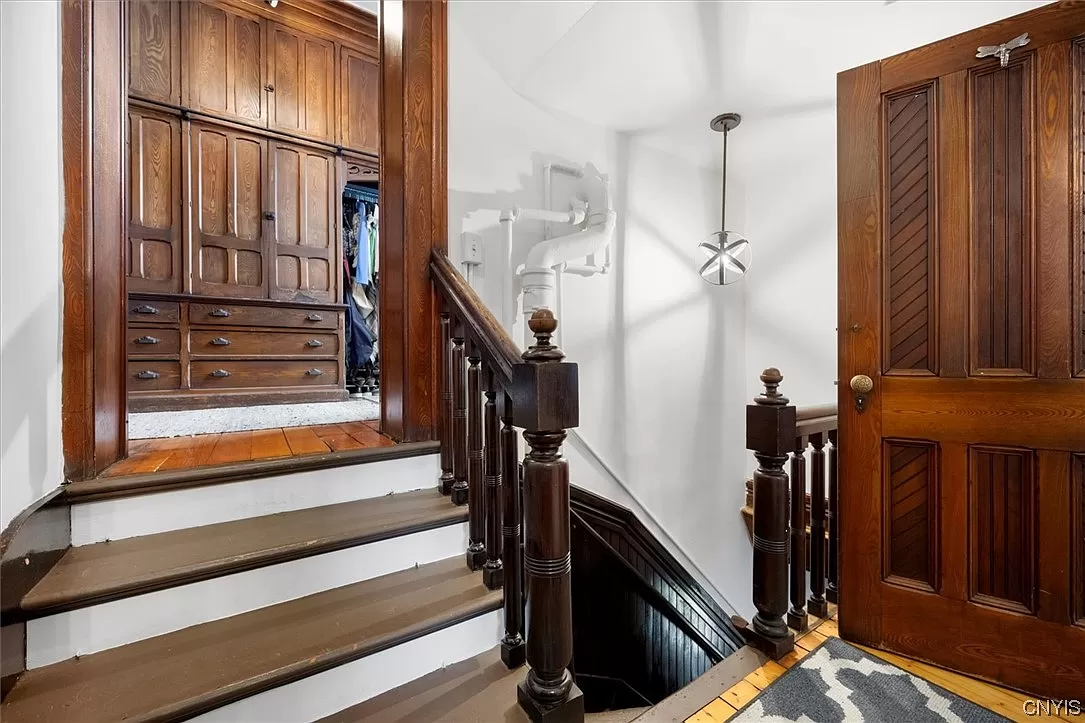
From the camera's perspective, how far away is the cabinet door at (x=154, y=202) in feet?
8.72

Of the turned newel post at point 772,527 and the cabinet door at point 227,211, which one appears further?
the cabinet door at point 227,211

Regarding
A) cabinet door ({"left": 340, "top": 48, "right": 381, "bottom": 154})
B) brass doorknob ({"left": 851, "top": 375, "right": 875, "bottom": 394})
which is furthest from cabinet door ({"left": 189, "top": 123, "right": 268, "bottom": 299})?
brass doorknob ({"left": 851, "top": 375, "right": 875, "bottom": 394})

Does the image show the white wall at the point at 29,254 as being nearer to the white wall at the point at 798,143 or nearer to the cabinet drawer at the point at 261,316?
the cabinet drawer at the point at 261,316

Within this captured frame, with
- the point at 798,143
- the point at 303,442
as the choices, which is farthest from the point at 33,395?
the point at 798,143

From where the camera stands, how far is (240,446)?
163cm

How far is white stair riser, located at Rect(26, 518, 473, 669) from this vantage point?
990 mm

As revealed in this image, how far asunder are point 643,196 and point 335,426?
7.11 feet

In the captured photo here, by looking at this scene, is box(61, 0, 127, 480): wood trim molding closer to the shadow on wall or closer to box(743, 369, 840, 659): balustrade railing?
the shadow on wall

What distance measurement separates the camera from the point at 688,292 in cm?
307

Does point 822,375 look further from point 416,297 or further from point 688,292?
point 416,297

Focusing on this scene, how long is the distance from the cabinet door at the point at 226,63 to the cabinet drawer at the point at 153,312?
47.1 inches

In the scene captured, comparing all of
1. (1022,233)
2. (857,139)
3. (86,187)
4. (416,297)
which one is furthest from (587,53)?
(86,187)

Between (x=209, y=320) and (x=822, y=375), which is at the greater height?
(x=209, y=320)

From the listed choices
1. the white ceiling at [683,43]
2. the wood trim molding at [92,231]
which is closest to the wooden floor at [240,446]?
the wood trim molding at [92,231]
